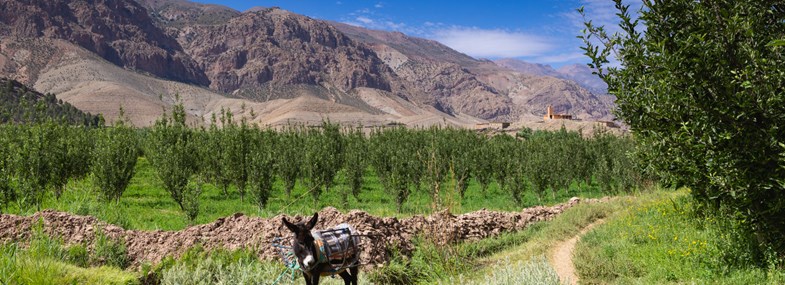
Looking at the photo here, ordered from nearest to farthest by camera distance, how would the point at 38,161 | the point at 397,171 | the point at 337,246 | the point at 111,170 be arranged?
1. the point at 337,246
2. the point at 38,161
3. the point at 111,170
4. the point at 397,171

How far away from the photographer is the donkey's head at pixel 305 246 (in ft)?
16.8

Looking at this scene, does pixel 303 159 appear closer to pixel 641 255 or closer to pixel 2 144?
pixel 2 144

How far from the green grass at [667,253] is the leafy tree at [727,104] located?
754 millimetres

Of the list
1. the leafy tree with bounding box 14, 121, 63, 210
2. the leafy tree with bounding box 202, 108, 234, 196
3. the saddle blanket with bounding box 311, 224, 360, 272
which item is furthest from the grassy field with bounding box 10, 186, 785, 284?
the leafy tree with bounding box 202, 108, 234, 196

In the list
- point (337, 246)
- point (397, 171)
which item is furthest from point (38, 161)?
point (337, 246)

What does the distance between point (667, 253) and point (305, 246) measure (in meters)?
8.09

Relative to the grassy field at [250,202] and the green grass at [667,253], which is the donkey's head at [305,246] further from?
the grassy field at [250,202]

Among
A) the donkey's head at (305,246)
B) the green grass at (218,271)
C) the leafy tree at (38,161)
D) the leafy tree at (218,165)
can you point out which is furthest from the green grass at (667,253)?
the leafy tree at (218,165)

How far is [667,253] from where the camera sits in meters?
9.62

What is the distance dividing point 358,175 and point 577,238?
53.4 ft

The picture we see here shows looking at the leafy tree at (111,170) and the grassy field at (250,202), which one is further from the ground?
the leafy tree at (111,170)

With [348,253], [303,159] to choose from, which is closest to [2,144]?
[303,159]

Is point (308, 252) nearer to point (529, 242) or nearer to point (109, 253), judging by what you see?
point (109, 253)

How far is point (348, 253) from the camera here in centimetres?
588
